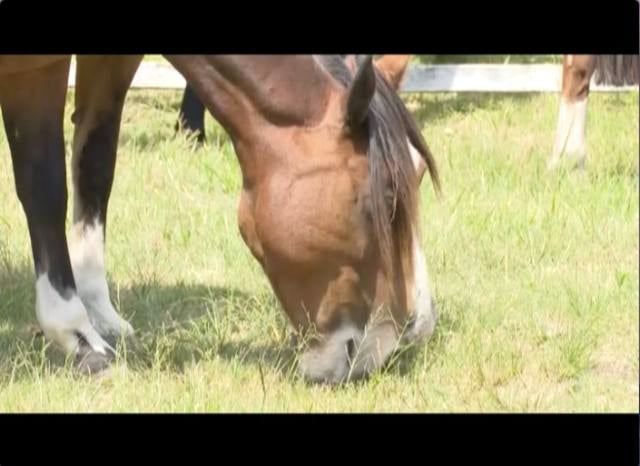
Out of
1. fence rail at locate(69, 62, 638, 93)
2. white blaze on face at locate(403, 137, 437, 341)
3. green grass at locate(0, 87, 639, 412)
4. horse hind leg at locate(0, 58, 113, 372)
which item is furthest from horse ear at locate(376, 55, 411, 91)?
horse hind leg at locate(0, 58, 113, 372)

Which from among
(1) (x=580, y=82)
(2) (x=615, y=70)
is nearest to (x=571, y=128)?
(1) (x=580, y=82)

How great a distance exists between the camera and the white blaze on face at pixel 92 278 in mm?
4191

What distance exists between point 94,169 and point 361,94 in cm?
127

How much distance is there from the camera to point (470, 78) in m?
8.59

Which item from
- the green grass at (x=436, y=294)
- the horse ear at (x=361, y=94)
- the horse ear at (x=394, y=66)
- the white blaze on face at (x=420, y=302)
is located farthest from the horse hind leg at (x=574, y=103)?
the horse ear at (x=361, y=94)

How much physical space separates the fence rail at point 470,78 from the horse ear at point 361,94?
519 cm

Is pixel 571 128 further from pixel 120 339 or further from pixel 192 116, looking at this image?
pixel 120 339

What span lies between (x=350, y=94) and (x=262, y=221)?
1.26ft

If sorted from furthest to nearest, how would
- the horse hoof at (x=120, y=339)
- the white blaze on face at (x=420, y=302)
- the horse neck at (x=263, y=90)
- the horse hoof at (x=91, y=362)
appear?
the horse hoof at (x=120, y=339) → the horse hoof at (x=91, y=362) → the white blaze on face at (x=420, y=302) → the horse neck at (x=263, y=90)

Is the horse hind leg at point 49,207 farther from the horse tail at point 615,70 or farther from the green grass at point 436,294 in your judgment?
the horse tail at point 615,70

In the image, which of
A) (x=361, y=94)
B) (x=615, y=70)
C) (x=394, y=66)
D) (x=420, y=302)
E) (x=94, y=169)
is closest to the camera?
(x=361, y=94)

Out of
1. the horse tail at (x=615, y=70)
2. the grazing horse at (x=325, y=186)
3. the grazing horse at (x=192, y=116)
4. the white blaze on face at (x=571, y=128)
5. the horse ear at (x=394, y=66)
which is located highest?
the grazing horse at (x=325, y=186)
